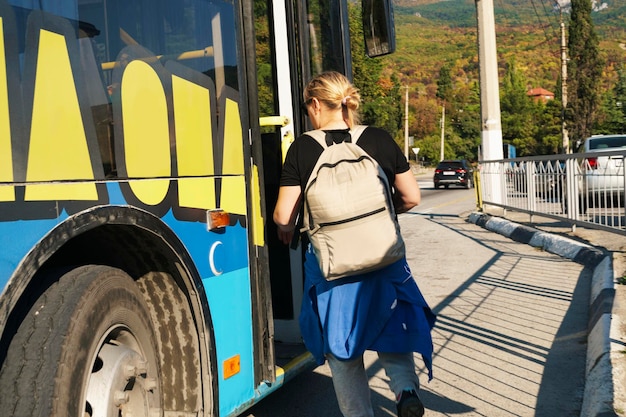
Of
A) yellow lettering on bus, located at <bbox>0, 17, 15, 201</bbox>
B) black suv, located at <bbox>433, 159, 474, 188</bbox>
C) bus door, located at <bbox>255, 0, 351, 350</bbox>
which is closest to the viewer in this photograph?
yellow lettering on bus, located at <bbox>0, 17, 15, 201</bbox>

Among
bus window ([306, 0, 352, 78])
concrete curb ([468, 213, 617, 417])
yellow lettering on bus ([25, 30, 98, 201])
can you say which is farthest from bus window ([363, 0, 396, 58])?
yellow lettering on bus ([25, 30, 98, 201])

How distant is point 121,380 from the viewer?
2.77 metres

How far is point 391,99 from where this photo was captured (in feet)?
298

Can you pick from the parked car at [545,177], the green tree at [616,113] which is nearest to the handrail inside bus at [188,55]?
the parked car at [545,177]

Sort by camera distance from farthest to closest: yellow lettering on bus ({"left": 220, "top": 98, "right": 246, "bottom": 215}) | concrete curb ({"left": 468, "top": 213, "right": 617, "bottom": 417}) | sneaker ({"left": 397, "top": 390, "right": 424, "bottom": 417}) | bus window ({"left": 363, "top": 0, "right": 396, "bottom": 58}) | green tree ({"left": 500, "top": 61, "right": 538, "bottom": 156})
→ green tree ({"left": 500, "top": 61, "right": 538, "bottom": 156})
bus window ({"left": 363, "top": 0, "right": 396, "bottom": 58})
concrete curb ({"left": 468, "top": 213, "right": 617, "bottom": 417})
yellow lettering on bus ({"left": 220, "top": 98, "right": 246, "bottom": 215})
sneaker ({"left": 397, "top": 390, "right": 424, "bottom": 417})

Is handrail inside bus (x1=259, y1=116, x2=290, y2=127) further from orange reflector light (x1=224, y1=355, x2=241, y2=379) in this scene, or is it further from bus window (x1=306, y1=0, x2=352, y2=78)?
orange reflector light (x1=224, y1=355, x2=241, y2=379)

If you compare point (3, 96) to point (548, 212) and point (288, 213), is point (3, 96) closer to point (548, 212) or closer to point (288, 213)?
point (288, 213)

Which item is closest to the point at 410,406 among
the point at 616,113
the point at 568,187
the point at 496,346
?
the point at 496,346

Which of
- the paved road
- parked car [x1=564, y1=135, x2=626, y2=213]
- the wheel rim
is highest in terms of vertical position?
parked car [x1=564, y1=135, x2=626, y2=213]

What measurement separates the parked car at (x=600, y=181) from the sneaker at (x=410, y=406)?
5819 mm

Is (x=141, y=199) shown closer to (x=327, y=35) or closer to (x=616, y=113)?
(x=327, y=35)

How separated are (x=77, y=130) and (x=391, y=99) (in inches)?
3537

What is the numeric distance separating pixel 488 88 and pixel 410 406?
17.5 m

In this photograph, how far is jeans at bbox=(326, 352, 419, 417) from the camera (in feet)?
10.8
